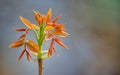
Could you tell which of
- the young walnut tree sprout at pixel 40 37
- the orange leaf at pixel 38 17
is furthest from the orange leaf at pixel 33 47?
the orange leaf at pixel 38 17

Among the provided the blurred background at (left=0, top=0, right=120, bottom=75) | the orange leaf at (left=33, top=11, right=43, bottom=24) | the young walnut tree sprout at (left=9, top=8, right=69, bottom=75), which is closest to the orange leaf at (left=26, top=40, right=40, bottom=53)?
the young walnut tree sprout at (left=9, top=8, right=69, bottom=75)

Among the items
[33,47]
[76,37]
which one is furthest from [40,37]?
[76,37]

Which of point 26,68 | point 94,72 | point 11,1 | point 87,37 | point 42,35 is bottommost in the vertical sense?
point 94,72

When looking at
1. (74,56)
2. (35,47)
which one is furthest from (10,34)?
(35,47)

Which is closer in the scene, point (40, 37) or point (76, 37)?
point (40, 37)

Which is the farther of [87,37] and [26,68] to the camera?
[87,37]

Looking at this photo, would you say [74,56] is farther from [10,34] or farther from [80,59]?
[10,34]

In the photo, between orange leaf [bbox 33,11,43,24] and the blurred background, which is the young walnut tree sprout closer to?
orange leaf [bbox 33,11,43,24]

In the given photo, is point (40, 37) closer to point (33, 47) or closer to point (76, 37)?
point (33, 47)
